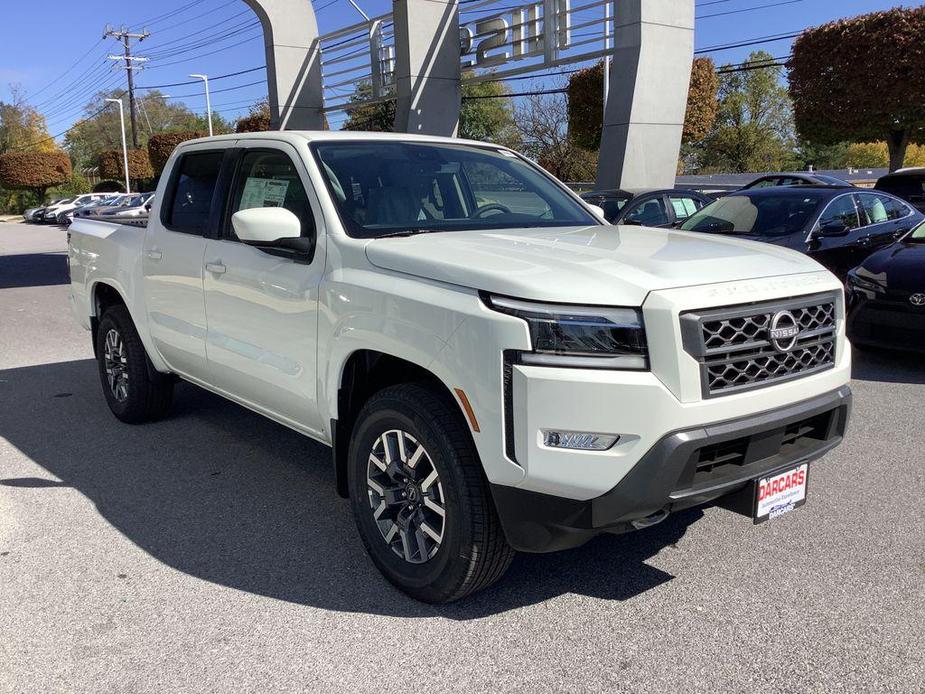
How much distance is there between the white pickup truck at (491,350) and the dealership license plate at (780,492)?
11 millimetres

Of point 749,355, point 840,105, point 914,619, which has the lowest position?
point 914,619

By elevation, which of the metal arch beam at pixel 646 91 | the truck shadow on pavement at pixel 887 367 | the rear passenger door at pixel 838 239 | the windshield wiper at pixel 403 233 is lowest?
the truck shadow on pavement at pixel 887 367

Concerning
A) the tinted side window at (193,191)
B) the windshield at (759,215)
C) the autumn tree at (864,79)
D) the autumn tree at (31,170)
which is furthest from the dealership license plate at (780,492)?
the autumn tree at (31,170)

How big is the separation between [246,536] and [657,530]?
2003 millimetres

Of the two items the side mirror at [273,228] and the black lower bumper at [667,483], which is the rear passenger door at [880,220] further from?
the side mirror at [273,228]

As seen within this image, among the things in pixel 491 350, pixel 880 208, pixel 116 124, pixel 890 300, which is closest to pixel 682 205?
pixel 880 208

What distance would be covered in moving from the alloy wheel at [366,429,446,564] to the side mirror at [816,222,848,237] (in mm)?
6999

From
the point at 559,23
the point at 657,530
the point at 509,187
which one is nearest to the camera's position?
the point at 657,530

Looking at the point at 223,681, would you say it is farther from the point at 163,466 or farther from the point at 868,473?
the point at 868,473

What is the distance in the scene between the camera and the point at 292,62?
74.3 ft

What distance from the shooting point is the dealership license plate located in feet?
10.4

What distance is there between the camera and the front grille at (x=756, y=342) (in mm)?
2918

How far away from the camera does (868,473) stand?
4809 millimetres

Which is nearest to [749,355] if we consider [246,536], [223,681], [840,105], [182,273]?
[223,681]
